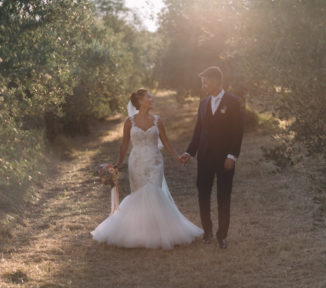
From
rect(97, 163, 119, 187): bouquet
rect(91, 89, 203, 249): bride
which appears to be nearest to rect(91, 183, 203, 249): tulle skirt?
rect(91, 89, 203, 249): bride

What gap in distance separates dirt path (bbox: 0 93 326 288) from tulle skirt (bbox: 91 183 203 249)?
155 mm

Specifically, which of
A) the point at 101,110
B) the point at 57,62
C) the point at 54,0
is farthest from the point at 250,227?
the point at 101,110

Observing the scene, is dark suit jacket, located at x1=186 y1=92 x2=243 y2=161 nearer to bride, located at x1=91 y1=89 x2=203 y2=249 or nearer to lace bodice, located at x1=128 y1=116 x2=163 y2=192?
bride, located at x1=91 y1=89 x2=203 y2=249

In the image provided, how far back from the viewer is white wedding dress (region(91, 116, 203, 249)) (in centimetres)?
764

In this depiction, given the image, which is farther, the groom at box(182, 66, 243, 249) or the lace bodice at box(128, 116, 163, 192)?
the lace bodice at box(128, 116, 163, 192)

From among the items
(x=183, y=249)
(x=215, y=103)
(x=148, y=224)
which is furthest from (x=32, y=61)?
(x=183, y=249)

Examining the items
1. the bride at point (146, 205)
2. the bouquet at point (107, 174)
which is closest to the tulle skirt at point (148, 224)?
the bride at point (146, 205)

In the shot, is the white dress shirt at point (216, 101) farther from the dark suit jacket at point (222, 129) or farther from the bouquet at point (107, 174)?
the bouquet at point (107, 174)

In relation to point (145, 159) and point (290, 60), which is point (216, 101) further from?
point (290, 60)

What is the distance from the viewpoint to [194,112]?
38.4m

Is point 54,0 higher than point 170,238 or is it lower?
higher

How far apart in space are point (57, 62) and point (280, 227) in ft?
16.6

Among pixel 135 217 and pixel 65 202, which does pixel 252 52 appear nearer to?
pixel 135 217

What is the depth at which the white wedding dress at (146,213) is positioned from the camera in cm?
764
